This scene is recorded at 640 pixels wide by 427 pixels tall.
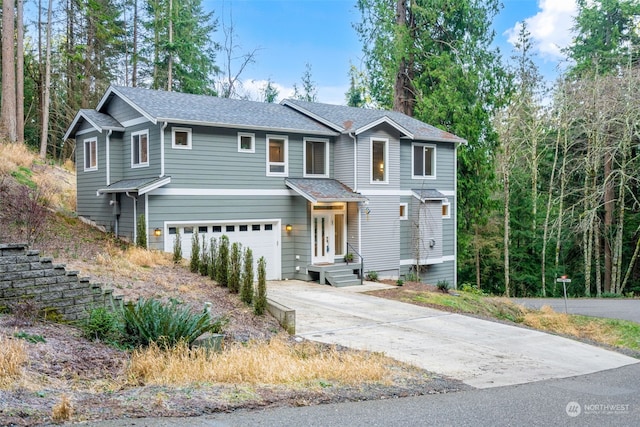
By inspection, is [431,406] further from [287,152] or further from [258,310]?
[287,152]

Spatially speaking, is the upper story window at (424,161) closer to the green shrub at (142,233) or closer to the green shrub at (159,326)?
the green shrub at (142,233)

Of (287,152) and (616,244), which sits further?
(616,244)

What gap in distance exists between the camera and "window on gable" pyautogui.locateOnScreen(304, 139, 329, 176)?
20891 mm

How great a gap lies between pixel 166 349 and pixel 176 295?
4.16 metres

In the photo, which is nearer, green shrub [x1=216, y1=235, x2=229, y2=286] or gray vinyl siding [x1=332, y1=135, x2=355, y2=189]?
green shrub [x1=216, y1=235, x2=229, y2=286]

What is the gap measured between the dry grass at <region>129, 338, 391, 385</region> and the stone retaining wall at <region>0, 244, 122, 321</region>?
2275 mm

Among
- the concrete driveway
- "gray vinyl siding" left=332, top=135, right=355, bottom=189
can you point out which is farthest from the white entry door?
the concrete driveway

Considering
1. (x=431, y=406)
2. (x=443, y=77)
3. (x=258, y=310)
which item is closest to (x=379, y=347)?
(x=258, y=310)

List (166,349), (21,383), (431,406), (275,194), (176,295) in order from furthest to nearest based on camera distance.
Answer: (275,194) → (176,295) → (166,349) → (431,406) → (21,383)

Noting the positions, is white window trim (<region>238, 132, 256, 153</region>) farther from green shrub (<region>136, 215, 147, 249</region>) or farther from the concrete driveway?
the concrete driveway

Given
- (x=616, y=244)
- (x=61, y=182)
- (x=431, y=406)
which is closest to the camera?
(x=431, y=406)

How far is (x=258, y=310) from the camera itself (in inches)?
460

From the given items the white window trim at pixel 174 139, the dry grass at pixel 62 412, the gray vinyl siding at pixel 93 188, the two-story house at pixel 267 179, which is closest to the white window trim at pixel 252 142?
the two-story house at pixel 267 179

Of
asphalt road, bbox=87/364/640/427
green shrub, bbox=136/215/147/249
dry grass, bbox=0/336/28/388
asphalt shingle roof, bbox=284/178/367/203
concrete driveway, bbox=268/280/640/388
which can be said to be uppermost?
asphalt shingle roof, bbox=284/178/367/203
